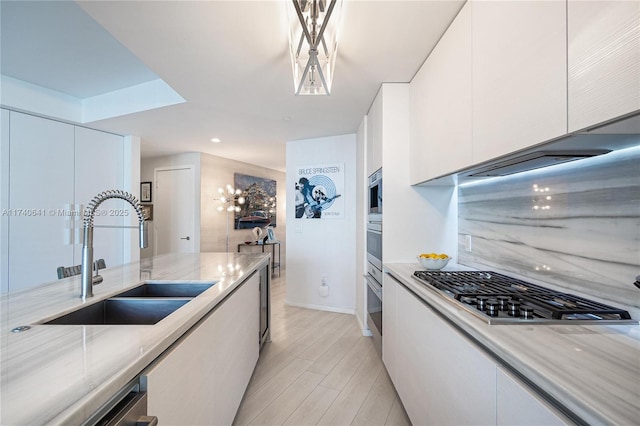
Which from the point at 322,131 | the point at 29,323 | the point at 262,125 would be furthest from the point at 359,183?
the point at 29,323

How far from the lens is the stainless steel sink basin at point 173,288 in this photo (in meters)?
1.52

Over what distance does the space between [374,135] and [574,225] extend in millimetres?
1730

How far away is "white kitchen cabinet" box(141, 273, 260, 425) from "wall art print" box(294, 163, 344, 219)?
198 cm

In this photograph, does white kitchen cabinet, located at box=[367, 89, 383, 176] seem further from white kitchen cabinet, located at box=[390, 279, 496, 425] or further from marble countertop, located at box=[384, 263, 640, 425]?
A: marble countertop, located at box=[384, 263, 640, 425]

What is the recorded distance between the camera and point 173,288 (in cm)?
154

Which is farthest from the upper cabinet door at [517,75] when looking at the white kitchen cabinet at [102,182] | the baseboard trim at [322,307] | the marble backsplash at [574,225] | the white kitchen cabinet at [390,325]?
the white kitchen cabinet at [102,182]

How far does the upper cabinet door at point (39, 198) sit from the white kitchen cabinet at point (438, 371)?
3862 mm

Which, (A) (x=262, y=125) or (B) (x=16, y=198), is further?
(A) (x=262, y=125)

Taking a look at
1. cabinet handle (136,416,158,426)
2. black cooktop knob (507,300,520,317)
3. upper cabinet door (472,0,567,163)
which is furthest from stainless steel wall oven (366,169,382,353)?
cabinet handle (136,416,158,426)

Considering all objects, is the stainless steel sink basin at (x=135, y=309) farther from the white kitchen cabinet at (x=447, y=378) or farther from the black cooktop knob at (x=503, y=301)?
the black cooktop knob at (x=503, y=301)

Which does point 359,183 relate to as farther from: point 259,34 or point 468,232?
point 259,34

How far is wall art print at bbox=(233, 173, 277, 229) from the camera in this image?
5695mm

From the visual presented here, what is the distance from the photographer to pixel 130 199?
1325 millimetres

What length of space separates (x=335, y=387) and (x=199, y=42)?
2.57m
